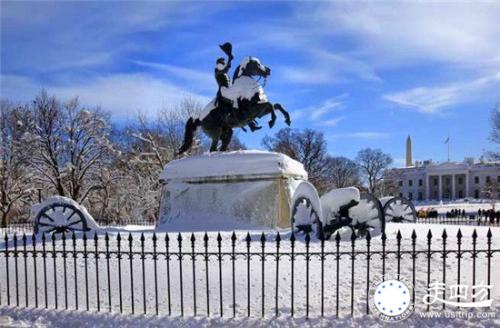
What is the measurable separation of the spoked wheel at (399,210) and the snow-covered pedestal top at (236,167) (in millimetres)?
4487

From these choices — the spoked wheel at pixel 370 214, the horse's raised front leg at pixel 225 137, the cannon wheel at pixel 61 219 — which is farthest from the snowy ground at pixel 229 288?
the horse's raised front leg at pixel 225 137

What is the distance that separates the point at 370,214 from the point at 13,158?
976 inches

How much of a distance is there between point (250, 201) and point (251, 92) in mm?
3076

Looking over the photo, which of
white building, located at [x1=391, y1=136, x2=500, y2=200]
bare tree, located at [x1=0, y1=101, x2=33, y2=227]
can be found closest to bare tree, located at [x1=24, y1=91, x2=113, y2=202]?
bare tree, located at [x1=0, y1=101, x2=33, y2=227]

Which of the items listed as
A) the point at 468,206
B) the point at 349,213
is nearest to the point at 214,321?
the point at 349,213

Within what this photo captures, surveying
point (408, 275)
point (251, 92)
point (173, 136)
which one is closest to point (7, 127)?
point (173, 136)

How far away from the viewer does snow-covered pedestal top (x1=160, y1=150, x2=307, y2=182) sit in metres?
12.1

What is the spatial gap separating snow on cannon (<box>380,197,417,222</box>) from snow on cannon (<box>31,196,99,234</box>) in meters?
9.93

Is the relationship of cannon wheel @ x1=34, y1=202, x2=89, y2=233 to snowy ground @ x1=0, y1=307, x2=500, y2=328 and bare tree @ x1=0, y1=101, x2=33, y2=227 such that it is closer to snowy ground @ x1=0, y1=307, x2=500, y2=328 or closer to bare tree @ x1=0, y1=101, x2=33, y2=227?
snowy ground @ x1=0, y1=307, x2=500, y2=328

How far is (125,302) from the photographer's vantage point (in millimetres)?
5996

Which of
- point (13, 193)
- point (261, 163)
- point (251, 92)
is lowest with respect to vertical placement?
point (13, 193)

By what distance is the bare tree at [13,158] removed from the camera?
27.1m

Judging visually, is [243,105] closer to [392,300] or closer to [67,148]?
[392,300]

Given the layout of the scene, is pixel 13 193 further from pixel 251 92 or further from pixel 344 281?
pixel 344 281
